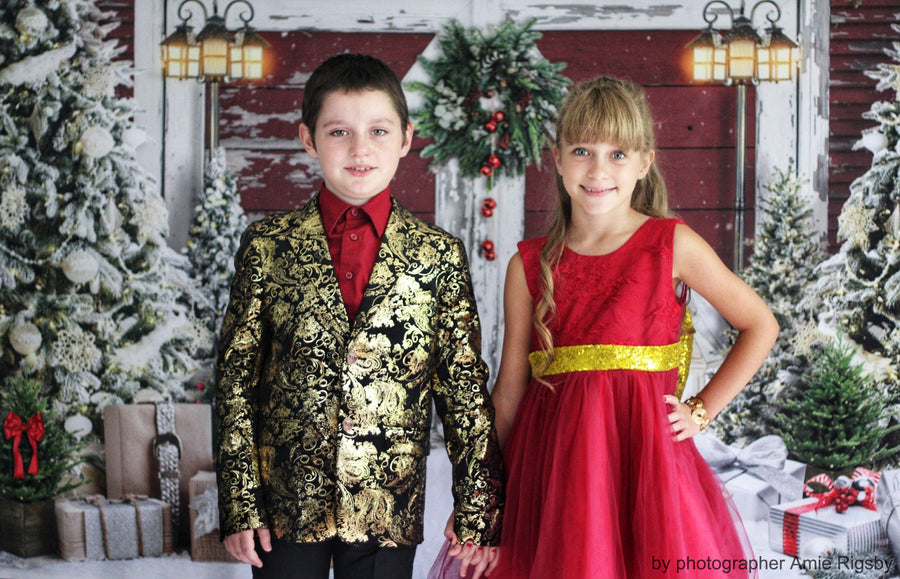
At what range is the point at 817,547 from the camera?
2625 millimetres

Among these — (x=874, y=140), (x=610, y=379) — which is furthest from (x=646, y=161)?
(x=874, y=140)

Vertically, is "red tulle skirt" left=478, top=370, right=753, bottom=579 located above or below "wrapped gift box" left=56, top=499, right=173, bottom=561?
above

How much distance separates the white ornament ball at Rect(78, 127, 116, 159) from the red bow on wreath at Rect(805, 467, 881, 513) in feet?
8.57

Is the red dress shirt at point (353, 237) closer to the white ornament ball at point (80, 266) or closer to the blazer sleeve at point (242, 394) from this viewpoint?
the blazer sleeve at point (242, 394)

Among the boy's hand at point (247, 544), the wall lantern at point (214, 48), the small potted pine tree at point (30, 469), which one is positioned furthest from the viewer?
the wall lantern at point (214, 48)

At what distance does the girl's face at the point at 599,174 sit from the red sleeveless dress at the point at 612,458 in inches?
4.1

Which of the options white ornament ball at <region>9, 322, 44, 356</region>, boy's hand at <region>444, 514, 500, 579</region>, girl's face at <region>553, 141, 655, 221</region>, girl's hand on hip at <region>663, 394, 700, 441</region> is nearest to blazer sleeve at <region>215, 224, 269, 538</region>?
boy's hand at <region>444, 514, 500, 579</region>

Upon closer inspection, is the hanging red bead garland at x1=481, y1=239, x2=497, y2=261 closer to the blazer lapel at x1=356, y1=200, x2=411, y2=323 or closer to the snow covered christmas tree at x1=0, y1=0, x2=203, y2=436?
the snow covered christmas tree at x1=0, y1=0, x2=203, y2=436

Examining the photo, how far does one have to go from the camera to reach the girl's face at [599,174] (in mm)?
1674

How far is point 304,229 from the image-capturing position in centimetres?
155

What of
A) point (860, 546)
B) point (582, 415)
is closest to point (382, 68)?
point (582, 415)

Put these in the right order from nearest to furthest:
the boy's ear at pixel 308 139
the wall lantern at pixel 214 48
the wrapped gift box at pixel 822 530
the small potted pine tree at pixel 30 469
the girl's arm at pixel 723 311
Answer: the boy's ear at pixel 308 139 → the girl's arm at pixel 723 311 → the wrapped gift box at pixel 822 530 → the small potted pine tree at pixel 30 469 → the wall lantern at pixel 214 48

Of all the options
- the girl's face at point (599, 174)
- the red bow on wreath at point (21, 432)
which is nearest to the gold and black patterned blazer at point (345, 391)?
the girl's face at point (599, 174)

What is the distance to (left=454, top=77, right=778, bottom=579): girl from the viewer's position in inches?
59.6
